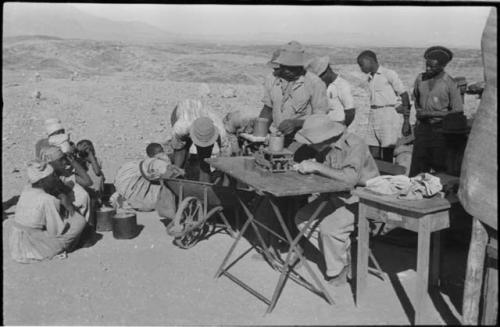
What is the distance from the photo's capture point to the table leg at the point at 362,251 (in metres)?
4.41

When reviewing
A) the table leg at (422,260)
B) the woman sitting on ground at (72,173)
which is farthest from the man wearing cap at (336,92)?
the table leg at (422,260)

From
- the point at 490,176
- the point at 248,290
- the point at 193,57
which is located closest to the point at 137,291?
the point at 248,290

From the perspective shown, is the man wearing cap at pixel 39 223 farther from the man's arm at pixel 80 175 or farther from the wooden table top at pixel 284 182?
the wooden table top at pixel 284 182

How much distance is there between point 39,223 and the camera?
5469 mm

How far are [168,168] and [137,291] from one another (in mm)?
1807

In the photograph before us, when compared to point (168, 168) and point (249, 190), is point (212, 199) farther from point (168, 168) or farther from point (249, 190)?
point (168, 168)

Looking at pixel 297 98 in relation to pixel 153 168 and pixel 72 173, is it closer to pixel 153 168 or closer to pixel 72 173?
pixel 153 168

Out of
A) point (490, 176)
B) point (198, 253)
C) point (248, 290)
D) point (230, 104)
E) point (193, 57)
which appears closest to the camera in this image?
point (490, 176)

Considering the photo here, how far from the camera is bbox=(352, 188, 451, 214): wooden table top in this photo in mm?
4004

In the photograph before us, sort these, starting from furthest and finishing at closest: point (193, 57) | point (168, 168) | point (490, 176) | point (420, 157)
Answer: point (193, 57), point (420, 157), point (168, 168), point (490, 176)

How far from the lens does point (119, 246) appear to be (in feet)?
19.9

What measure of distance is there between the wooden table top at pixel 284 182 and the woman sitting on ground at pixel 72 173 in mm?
1730

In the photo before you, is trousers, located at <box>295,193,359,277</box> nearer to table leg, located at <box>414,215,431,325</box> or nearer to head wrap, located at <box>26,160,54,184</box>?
table leg, located at <box>414,215,431,325</box>

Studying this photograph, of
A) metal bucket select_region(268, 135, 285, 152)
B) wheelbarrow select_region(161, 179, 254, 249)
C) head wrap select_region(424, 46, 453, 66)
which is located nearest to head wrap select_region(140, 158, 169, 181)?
wheelbarrow select_region(161, 179, 254, 249)
